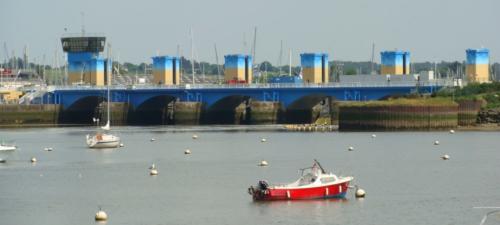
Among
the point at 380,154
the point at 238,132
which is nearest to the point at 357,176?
the point at 380,154

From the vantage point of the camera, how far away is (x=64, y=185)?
3004 inches

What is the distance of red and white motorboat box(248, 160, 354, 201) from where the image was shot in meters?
63.3

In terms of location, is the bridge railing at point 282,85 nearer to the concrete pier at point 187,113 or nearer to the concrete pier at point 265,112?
the concrete pier at point 187,113

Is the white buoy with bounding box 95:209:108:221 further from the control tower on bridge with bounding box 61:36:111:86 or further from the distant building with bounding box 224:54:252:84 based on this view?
the control tower on bridge with bounding box 61:36:111:86

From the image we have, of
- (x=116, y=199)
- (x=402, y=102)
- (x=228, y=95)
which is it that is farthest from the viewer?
(x=228, y=95)

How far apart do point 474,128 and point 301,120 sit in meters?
40.1

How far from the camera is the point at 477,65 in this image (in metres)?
164

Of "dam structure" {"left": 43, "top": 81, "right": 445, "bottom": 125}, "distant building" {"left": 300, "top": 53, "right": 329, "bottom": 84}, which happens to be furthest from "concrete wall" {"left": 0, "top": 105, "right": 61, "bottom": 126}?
"distant building" {"left": 300, "top": 53, "right": 329, "bottom": 84}

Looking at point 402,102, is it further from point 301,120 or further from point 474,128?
point 301,120

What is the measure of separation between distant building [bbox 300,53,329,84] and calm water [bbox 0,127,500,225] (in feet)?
165

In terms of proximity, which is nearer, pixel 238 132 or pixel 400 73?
pixel 238 132

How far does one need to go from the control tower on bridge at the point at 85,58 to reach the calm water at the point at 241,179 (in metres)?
63.5

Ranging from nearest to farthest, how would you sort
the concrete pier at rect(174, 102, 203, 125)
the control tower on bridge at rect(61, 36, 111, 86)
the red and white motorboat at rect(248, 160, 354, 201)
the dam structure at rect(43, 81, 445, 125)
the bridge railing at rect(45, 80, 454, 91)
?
the red and white motorboat at rect(248, 160, 354, 201) < the bridge railing at rect(45, 80, 454, 91) < the dam structure at rect(43, 81, 445, 125) < the concrete pier at rect(174, 102, 203, 125) < the control tower on bridge at rect(61, 36, 111, 86)

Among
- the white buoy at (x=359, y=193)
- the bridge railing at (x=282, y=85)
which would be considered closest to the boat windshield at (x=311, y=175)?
the white buoy at (x=359, y=193)
